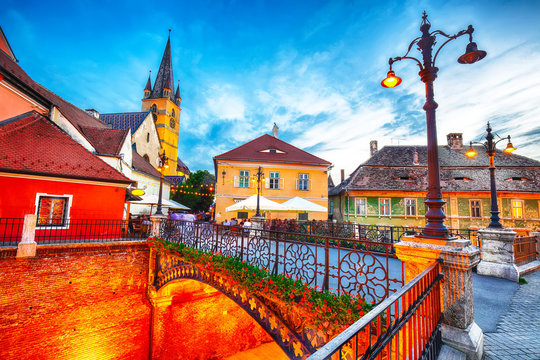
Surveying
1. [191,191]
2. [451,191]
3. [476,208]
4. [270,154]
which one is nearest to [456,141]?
[451,191]

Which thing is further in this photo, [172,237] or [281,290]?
[172,237]

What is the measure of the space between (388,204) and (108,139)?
82.9ft

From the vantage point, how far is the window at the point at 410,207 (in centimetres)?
2295

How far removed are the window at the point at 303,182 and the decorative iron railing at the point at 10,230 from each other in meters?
20.2

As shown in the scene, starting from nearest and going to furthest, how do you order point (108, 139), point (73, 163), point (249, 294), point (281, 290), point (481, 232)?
1. point (281, 290)
2. point (249, 294)
3. point (481, 232)
4. point (73, 163)
5. point (108, 139)

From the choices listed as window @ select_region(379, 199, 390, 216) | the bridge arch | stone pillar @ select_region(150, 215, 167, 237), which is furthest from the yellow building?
the bridge arch

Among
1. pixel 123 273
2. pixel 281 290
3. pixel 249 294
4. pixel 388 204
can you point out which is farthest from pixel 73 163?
pixel 388 204

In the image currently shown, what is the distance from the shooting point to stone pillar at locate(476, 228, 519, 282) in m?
7.67

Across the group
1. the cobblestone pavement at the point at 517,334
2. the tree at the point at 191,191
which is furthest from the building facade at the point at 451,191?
the tree at the point at 191,191

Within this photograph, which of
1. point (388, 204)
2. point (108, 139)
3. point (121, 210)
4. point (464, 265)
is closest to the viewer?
point (464, 265)

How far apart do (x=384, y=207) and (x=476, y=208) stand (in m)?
7.98

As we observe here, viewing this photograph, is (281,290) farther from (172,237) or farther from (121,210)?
(121,210)

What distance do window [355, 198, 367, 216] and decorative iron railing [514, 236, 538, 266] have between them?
44.9 feet

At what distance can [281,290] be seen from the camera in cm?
544
